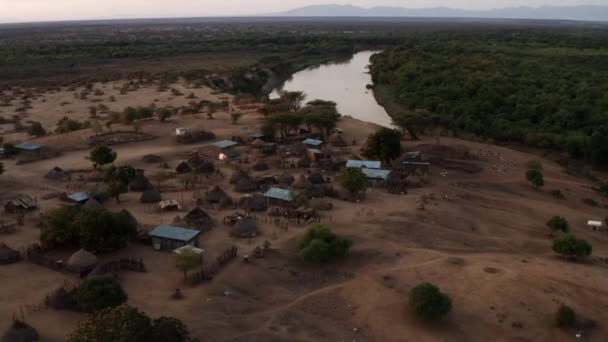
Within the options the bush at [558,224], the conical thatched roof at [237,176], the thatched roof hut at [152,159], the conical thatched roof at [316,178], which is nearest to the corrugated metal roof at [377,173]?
the conical thatched roof at [316,178]

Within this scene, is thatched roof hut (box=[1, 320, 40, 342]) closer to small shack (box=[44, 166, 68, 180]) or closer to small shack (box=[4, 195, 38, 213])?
small shack (box=[4, 195, 38, 213])

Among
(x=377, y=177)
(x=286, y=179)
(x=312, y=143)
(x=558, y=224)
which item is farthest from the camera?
(x=312, y=143)

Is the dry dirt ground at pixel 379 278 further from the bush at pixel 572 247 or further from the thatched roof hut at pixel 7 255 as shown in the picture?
the bush at pixel 572 247

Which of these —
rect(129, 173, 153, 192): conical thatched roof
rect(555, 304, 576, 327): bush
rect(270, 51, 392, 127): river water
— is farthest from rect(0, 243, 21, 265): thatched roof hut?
rect(270, 51, 392, 127): river water

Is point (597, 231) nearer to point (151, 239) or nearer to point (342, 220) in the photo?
point (342, 220)

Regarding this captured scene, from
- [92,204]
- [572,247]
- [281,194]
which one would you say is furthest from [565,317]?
[92,204]

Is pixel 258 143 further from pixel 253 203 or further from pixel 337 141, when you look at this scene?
pixel 253 203
